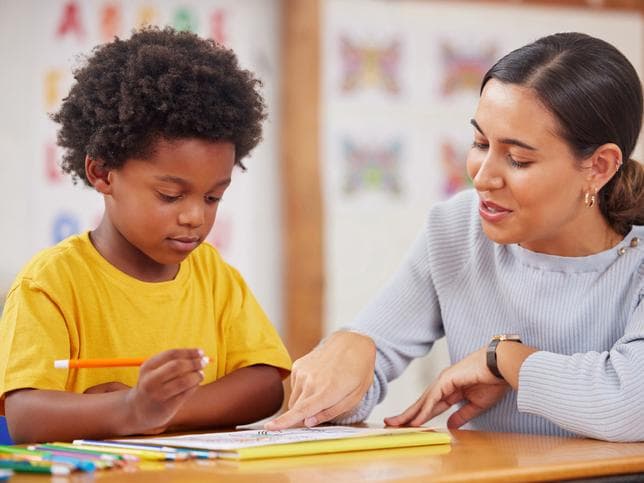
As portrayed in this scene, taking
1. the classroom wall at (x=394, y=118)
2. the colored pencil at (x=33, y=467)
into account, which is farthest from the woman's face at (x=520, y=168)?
the classroom wall at (x=394, y=118)

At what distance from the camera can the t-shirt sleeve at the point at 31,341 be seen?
135 centimetres

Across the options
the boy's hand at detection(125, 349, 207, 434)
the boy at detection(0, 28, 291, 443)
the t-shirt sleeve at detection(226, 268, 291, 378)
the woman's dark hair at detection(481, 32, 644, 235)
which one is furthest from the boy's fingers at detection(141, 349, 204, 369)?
the woman's dark hair at detection(481, 32, 644, 235)

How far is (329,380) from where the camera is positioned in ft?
5.03

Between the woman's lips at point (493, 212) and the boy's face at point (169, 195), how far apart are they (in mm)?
398

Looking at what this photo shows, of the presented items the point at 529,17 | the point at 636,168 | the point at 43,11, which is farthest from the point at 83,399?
the point at 529,17

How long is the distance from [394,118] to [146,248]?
8.66ft

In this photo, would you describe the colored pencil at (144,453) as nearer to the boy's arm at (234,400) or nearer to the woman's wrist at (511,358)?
the boy's arm at (234,400)

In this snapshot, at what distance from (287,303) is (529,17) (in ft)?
4.92

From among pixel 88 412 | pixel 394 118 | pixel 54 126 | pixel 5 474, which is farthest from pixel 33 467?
pixel 394 118

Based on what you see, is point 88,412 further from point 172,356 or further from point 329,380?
point 329,380

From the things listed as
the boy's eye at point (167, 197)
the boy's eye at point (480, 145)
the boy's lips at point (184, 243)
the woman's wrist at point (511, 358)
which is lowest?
the woman's wrist at point (511, 358)

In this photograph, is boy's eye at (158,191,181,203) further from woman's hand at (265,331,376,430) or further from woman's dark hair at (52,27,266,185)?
woman's hand at (265,331,376,430)

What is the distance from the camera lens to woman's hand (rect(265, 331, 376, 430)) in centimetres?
147

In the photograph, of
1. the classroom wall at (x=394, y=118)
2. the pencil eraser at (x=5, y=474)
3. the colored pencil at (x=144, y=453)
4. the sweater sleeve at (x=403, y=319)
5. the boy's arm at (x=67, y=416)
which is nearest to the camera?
the pencil eraser at (x=5, y=474)
